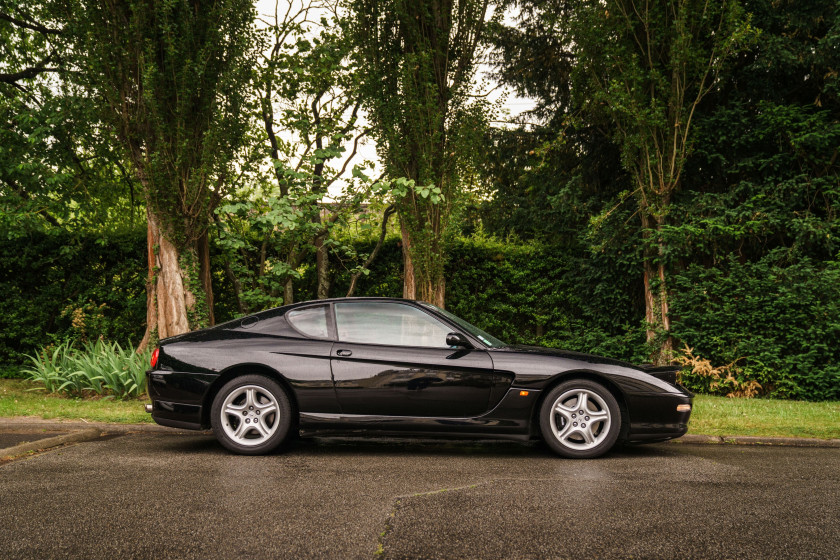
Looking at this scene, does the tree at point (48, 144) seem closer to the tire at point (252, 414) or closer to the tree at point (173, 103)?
the tree at point (173, 103)

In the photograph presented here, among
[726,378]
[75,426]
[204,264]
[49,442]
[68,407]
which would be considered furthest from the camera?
[204,264]

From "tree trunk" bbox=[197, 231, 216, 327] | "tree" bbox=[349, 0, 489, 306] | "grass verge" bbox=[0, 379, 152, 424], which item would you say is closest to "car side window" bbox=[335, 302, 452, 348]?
"grass verge" bbox=[0, 379, 152, 424]

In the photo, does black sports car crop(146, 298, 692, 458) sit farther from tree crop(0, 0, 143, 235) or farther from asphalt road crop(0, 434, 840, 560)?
tree crop(0, 0, 143, 235)

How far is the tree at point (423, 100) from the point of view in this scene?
9.45 meters

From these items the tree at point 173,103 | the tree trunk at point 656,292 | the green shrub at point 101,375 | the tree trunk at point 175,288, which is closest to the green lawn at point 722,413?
the green shrub at point 101,375

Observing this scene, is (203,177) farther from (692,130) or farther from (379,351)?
(692,130)

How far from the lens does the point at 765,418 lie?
725 centimetres

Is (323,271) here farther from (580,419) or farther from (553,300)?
(580,419)

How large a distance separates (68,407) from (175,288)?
2.23 meters

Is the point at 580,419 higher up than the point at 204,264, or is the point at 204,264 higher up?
the point at 204,264

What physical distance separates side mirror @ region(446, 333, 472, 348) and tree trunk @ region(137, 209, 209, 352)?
17.5 feet

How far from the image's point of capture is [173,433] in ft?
21.8

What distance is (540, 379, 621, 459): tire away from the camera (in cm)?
523

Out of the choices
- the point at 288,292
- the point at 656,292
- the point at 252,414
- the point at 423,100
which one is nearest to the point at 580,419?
the point at 252,414
